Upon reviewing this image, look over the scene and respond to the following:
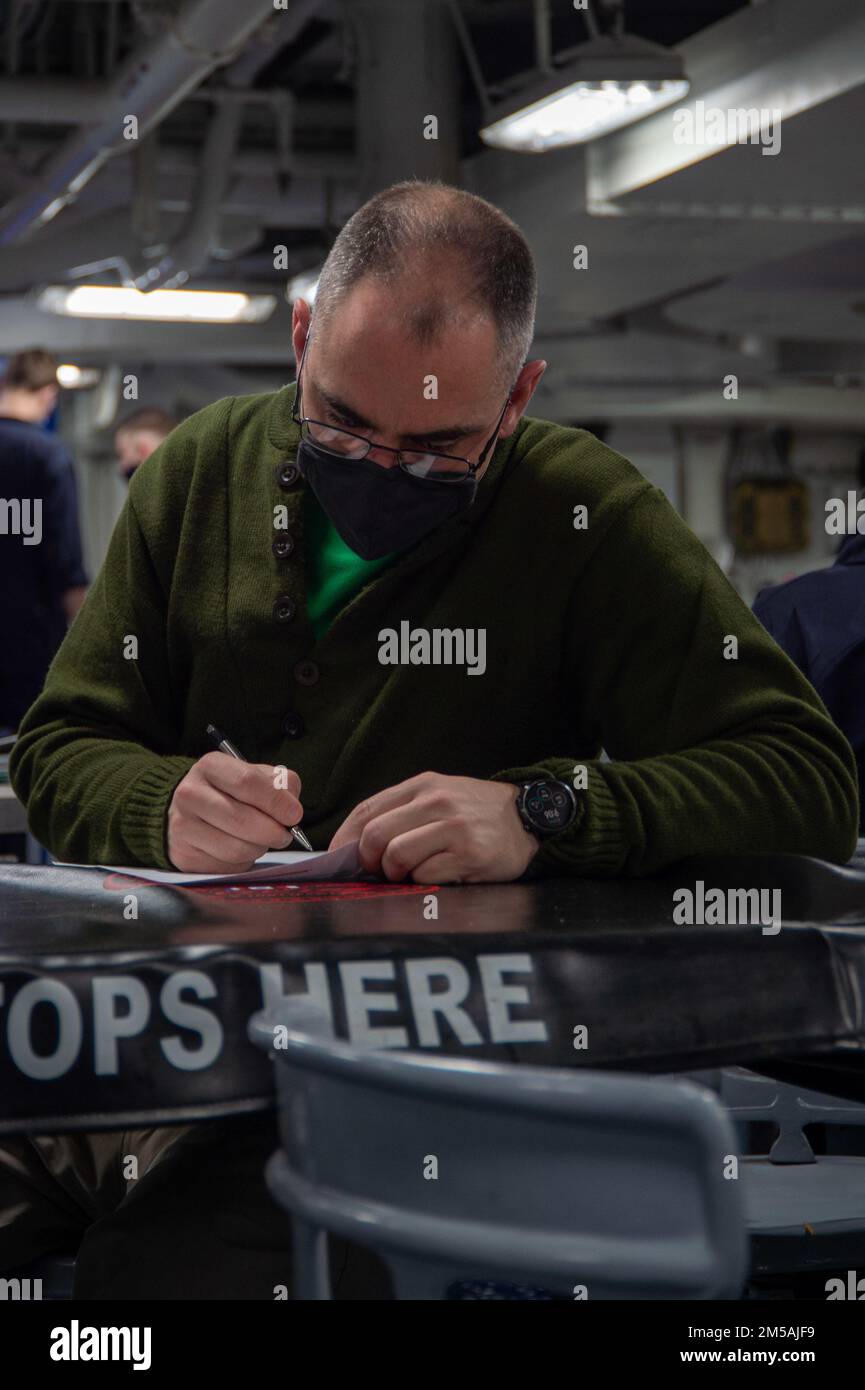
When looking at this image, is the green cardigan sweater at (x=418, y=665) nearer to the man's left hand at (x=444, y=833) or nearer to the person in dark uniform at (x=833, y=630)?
the man's left hand at (x=444, y=833)

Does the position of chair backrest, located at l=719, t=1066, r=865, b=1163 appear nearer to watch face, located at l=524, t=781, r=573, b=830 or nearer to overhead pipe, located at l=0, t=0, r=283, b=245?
Result: watch face, located at l=524, t=781, r=573, b=830

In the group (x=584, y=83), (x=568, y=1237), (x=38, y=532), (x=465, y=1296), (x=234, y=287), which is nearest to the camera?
(x=568, y=1237)

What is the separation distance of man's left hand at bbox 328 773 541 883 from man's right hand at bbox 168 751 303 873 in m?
0.06

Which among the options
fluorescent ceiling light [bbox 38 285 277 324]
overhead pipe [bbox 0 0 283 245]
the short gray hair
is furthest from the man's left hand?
fluorescent ceiling light [bbox 38 285 277 324]

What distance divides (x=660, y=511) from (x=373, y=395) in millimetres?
345

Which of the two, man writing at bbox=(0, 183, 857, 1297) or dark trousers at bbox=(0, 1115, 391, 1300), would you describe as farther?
man writing at bbox=(0, 183, 857, 1297)

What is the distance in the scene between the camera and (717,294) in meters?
8.55

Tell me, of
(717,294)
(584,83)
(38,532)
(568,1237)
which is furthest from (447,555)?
(717,294)

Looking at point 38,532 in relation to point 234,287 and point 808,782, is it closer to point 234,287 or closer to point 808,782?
point 808,782

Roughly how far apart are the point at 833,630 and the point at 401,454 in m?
1.26

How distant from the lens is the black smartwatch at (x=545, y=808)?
1424mm

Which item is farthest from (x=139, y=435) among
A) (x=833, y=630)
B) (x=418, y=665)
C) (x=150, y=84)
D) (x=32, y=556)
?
(x=418, y=665)

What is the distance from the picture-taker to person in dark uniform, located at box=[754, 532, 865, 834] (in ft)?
8.47

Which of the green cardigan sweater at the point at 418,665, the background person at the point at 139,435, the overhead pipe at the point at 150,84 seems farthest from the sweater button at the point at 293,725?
the background person at the point at 139,435
